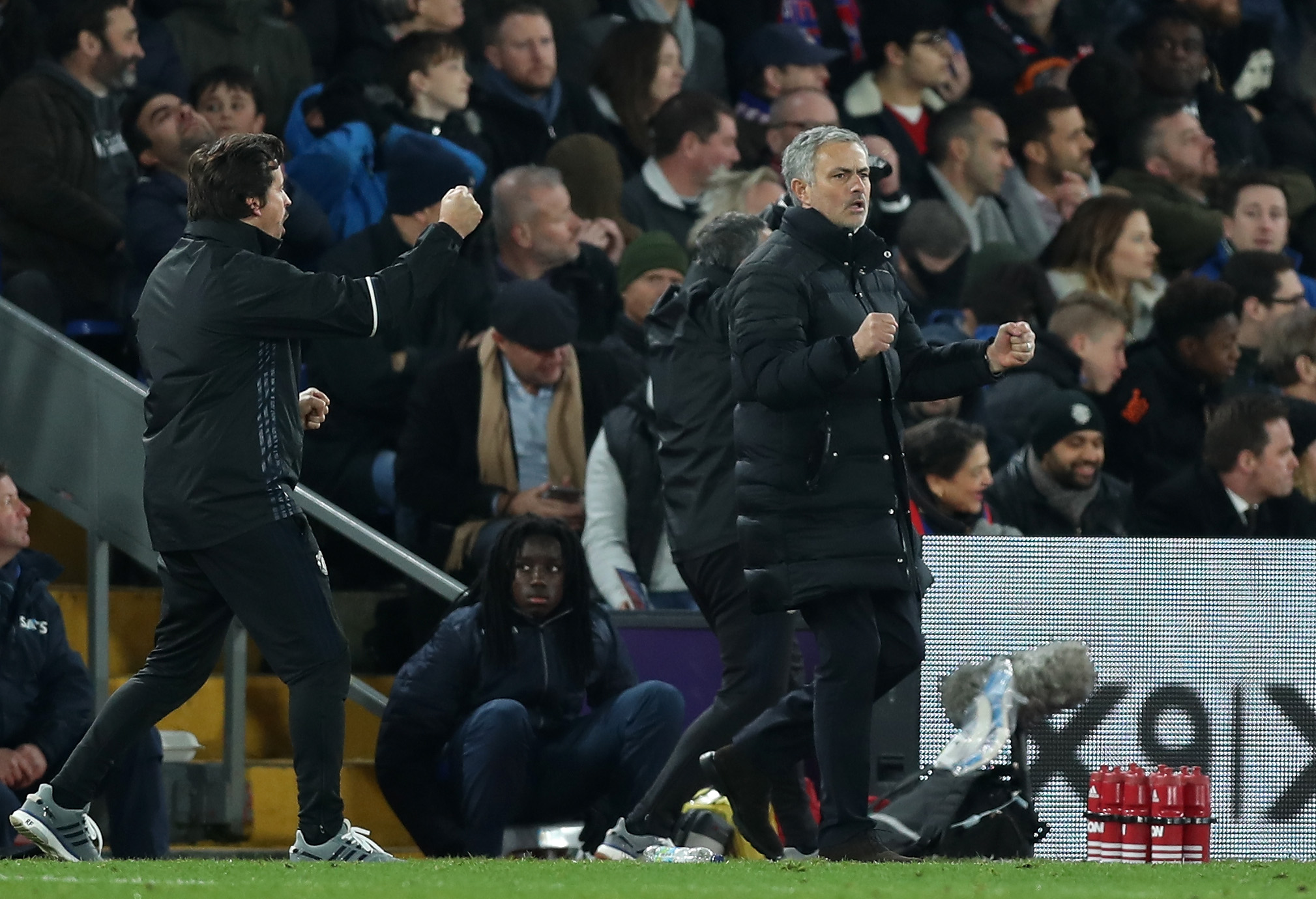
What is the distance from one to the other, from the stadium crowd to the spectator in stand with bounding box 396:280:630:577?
0.01m

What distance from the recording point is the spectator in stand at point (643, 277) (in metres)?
10.5

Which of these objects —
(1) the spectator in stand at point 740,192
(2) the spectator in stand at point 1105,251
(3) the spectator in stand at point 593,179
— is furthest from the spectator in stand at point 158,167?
(2) the spectator in stand at point 1105,251

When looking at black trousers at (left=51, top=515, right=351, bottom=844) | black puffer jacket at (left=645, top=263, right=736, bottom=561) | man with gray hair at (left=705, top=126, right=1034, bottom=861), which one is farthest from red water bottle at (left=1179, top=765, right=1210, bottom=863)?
black trousers at (left=51, top=515, right=351, bottom=844)

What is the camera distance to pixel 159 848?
7766 mm

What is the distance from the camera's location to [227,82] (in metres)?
10.3

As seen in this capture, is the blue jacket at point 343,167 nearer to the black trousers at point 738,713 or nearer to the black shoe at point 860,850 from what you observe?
the black trousers at point 738,713

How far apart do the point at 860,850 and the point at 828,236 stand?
5.55ft

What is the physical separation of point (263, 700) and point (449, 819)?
1209mm

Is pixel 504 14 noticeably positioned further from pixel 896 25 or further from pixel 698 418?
pixel 698 418

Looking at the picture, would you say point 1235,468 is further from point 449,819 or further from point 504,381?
point 449,819

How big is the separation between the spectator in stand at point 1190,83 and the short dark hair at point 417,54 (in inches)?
213

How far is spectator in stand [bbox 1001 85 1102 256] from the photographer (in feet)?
44.1

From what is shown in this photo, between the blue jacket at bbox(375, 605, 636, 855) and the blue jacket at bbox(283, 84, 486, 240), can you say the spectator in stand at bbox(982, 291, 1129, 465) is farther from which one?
the blue jacket at bbox(375, 605, 636, 855)

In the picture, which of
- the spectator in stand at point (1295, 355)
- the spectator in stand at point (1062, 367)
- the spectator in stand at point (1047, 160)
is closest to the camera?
the spectator in stand at point (1062, 367)
